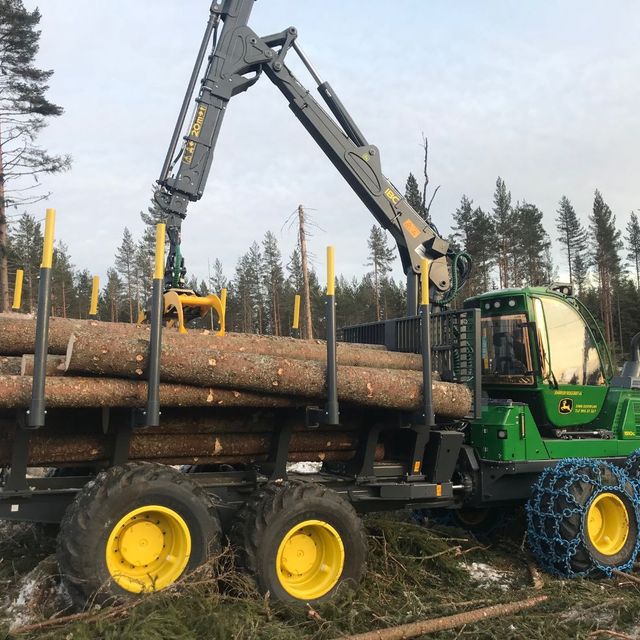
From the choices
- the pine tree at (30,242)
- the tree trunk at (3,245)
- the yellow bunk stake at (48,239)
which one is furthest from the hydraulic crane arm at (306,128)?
the pine tree at (30,242)

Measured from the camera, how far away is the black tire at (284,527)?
4801 millimetres

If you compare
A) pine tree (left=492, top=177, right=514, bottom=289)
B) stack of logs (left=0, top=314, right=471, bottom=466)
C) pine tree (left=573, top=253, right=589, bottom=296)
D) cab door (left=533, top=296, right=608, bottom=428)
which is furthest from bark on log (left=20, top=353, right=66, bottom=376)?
pine tree (left=573, top=253, right=589, bottom=296)

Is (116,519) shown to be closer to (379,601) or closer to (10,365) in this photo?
(10,365)

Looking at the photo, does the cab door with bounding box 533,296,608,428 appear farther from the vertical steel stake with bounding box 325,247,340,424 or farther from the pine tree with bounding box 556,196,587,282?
the pine tree with bounding box 556,196,587,282

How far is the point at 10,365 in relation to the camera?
475 cm

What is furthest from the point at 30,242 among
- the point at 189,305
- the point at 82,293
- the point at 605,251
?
the point at 605,251

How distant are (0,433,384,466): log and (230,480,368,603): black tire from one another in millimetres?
649

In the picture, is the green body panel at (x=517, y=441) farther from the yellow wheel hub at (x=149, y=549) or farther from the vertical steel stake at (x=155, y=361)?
the vertical steel stake at (x=155, y=361)

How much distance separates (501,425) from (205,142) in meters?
4.68

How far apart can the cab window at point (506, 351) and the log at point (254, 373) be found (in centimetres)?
137

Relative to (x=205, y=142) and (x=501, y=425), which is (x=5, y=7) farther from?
(x=501, y=425)

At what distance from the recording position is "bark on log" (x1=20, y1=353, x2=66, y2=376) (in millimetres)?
4418

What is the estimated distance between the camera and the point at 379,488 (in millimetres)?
5906

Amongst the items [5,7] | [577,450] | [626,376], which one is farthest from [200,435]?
[5,7]
